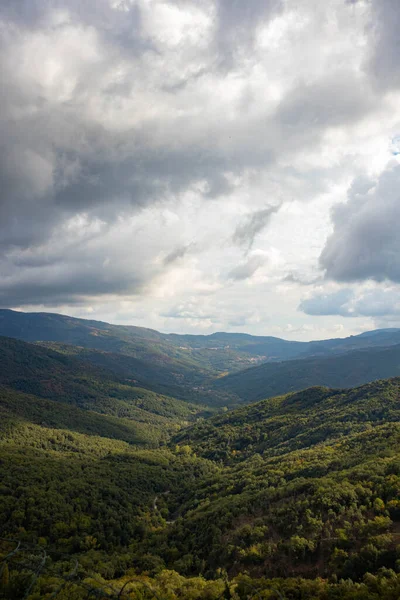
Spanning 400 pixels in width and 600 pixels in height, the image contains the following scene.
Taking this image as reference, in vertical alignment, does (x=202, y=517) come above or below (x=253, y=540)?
below

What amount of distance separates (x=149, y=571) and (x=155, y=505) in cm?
6758

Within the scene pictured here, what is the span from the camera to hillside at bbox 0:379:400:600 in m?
53.6

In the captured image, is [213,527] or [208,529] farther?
[208,529]

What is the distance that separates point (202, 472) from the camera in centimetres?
18175

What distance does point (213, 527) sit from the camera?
283ft

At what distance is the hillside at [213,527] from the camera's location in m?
53.6

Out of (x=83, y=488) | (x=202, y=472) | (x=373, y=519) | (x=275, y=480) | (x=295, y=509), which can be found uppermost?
(x=373, y=519)

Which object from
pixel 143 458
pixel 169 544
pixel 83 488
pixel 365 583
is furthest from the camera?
pixel 143 458

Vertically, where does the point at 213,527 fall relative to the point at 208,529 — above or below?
above

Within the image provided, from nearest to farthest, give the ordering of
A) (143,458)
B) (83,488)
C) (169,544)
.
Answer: (169,544), (83,488), (143,458)

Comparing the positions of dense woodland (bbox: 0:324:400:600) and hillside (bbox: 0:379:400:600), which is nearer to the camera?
dense woodland (bbox: 0:324:400:600)

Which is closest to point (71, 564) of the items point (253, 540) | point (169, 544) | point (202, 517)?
point (169, 544)

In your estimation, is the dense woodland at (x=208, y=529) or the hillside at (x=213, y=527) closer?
the dense woodland at (x=208, y=529)

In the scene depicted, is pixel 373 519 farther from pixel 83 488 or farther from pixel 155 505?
pixel 83 488
